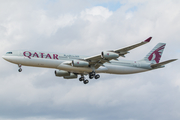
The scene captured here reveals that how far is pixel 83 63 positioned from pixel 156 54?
1937 centimetres

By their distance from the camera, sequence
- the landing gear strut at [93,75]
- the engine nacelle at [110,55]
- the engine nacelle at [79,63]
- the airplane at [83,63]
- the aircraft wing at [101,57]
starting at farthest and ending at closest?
the landing gear strut at [93,75]
the engine nacelle at [79,63]
the airplane at [83,63]
the engine nacelle at [110,55]
the aircraft wing at [101,57]

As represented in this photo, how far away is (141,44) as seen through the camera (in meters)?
53.1

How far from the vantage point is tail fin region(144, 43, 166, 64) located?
2758 inches

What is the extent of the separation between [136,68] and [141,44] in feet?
47.4

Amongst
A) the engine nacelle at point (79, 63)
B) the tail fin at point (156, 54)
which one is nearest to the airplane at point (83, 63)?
the engine nacelle at point (79, 63)

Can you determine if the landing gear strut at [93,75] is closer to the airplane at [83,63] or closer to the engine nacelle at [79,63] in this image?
the airplane at [83,63]

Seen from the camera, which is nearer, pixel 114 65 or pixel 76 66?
pixel 76 66

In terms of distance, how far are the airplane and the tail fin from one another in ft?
6.79

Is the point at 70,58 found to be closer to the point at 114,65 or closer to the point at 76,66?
the point at 76,66

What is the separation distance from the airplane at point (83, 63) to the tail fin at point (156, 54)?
2.07m

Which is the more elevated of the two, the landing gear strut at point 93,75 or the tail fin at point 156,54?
the tail fin at point 156,54

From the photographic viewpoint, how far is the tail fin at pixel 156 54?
7005cm

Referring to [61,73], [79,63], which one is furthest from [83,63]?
[61,73]

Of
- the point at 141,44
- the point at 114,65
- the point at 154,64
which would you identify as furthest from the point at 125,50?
the point at 154,64
